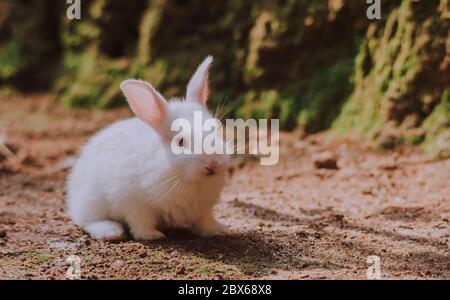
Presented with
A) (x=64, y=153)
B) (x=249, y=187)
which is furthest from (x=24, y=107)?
(x=249, y=187)

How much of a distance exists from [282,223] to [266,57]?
3.12m

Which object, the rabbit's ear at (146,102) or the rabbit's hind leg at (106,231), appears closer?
the rabbit's ear at (146,102)

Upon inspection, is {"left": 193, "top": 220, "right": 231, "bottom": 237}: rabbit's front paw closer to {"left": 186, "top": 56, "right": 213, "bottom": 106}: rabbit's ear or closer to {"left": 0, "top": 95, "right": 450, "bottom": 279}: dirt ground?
{"left": 0, "top": 95, "right": 450, "bottom": 279}: dirt ground

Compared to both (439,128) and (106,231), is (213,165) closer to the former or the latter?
(106,231)

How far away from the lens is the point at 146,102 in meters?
4.57

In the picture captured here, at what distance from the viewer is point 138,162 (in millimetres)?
4637

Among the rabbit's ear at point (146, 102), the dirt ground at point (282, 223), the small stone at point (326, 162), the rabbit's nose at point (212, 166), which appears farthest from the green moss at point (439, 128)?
the rabbit's ear at point (146, 102)

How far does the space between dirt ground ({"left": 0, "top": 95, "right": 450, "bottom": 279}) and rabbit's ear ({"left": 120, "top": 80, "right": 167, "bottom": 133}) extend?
0.80m

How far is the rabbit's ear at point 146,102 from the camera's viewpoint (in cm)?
453

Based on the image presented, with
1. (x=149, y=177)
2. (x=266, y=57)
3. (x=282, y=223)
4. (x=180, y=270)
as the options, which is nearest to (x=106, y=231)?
(x=149, y=177)

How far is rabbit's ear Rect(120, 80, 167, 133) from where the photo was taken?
14.9 ft

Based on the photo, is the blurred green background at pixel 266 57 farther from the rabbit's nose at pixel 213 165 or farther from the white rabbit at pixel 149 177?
Answer: the rabbit's nose at pixel 213 165
